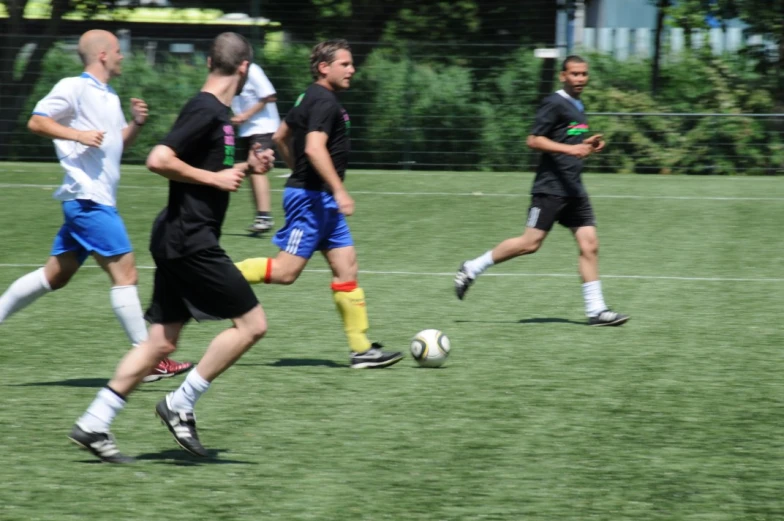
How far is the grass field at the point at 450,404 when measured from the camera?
4.69 meters

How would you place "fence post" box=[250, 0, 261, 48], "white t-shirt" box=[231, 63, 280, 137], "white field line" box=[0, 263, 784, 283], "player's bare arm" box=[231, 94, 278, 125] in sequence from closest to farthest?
"white field line" box=[0, 263, 784, 283] → "player's bare arm" box=[231, 94, 278, 125] → "white t-shirt" box=[231, 63, 280, 137] → "fence post" box=[250, 0, 261, 48]

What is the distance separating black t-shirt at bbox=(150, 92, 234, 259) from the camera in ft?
16.9

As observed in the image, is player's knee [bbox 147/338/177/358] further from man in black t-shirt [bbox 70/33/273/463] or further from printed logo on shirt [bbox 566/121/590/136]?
printed logo on shirt [bbox 566/121/590/136]

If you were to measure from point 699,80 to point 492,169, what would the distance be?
3814 millimetres

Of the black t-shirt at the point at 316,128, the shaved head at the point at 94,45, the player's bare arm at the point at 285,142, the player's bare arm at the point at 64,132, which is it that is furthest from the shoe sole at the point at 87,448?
the player's bare arm at the point at 285,142

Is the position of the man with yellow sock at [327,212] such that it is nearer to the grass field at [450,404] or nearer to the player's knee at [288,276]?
the player's knee at [288,276]

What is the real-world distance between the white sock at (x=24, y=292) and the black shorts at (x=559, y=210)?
343 centimetres

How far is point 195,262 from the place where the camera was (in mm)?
5129

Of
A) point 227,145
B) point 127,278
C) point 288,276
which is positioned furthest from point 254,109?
point 227,145

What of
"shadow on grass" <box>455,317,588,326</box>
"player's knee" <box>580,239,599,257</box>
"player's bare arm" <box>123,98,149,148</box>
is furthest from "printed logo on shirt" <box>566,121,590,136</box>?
"player's bare arm" <box>123,98,149,148</box>

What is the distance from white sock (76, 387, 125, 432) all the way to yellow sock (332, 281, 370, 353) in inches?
86.6

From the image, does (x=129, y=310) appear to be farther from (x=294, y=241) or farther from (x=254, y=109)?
(x=254, y=109)

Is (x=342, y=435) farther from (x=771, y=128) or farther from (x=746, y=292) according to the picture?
(x=771, y=128)

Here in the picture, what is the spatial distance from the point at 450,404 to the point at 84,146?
7.52ft
